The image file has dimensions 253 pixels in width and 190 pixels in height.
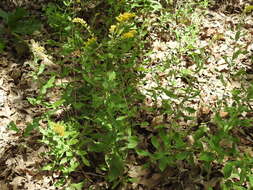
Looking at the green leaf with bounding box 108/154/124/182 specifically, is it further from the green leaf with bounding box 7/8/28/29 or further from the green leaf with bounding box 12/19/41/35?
the green leaf with bounding box 7/8/28/29

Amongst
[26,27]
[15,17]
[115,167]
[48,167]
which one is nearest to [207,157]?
[115,167]

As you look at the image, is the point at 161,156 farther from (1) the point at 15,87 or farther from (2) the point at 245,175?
(1) the point at 15,87

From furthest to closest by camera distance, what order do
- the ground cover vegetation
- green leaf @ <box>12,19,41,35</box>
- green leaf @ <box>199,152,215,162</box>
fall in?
green leaf @ <box>12,19,41,35</box> < the ground cover vegetation < green leaf @ <box>199,152,215,162</box>

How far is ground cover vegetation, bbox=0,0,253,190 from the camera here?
92.8 inches

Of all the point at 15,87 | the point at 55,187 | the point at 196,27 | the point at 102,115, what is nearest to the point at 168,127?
the point at 102,115

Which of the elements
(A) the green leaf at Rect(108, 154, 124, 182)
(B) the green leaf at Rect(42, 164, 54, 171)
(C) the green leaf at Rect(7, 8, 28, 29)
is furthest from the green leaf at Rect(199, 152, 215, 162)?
(C) the green leaf at Rect(7, 8, 28, 29)

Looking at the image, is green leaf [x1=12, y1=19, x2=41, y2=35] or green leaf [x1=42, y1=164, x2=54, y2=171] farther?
green leaf [x1=12, y1=19, x2=41, y2=35]

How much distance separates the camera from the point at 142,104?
3.19 meters

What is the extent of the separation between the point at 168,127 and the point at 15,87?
6.47 feet

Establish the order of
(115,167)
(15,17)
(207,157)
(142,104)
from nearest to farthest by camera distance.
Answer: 1. (207,157)
2. (115,167)
3. (142,104)
4. (15,17)

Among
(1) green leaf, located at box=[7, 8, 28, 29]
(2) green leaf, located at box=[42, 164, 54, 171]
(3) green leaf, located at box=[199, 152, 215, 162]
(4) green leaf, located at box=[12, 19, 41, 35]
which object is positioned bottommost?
(2) green leaf, located at box=[42, 164, 54, 171]

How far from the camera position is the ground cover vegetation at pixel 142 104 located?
2.36m

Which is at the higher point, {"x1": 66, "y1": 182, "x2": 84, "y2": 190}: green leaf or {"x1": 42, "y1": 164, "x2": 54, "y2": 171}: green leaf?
{"x1": 42, "y1": 164, "x2": 54, "y2": 171}: green leaf

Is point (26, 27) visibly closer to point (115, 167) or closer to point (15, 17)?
point (15, 17)
